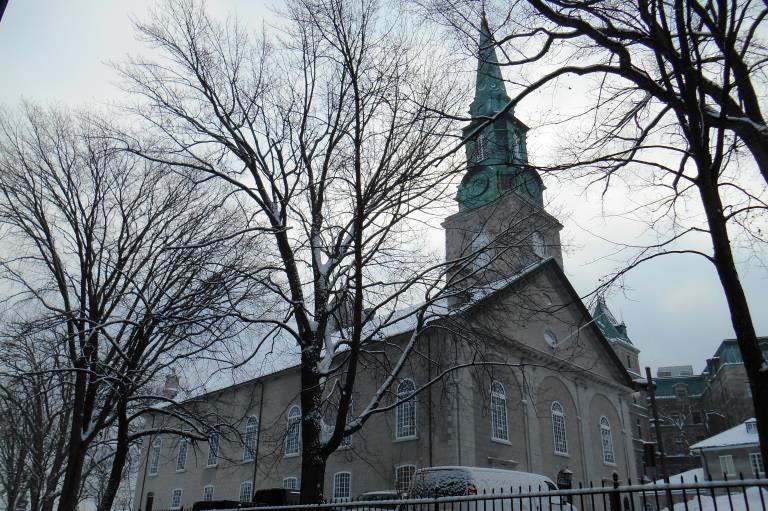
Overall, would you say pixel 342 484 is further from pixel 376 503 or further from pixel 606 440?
pixel 376 503

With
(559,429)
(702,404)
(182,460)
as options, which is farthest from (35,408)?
(702,404)

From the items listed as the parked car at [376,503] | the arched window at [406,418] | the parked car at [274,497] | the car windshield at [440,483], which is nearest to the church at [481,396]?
the arched window at [406,418]

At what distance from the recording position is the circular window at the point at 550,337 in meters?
27.8

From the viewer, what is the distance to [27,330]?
1345cm

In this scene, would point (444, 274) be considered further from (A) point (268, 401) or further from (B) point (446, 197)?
(A) point (268, 401)

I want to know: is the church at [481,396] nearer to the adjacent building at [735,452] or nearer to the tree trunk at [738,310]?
the tree trunk at [738,310]

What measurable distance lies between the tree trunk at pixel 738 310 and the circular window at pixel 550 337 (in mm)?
21395

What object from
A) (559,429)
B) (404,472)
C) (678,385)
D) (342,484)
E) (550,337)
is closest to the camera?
(404,472)

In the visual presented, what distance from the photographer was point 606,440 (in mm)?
29547

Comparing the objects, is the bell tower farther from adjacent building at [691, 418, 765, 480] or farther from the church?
adjacent building at [691, 418, 765, 480]

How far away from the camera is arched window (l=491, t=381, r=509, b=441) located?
22.7 meters

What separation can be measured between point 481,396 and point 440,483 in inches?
400

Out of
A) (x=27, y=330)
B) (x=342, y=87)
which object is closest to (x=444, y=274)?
(x=342, y=87)

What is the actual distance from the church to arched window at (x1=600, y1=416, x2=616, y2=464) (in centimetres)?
5
